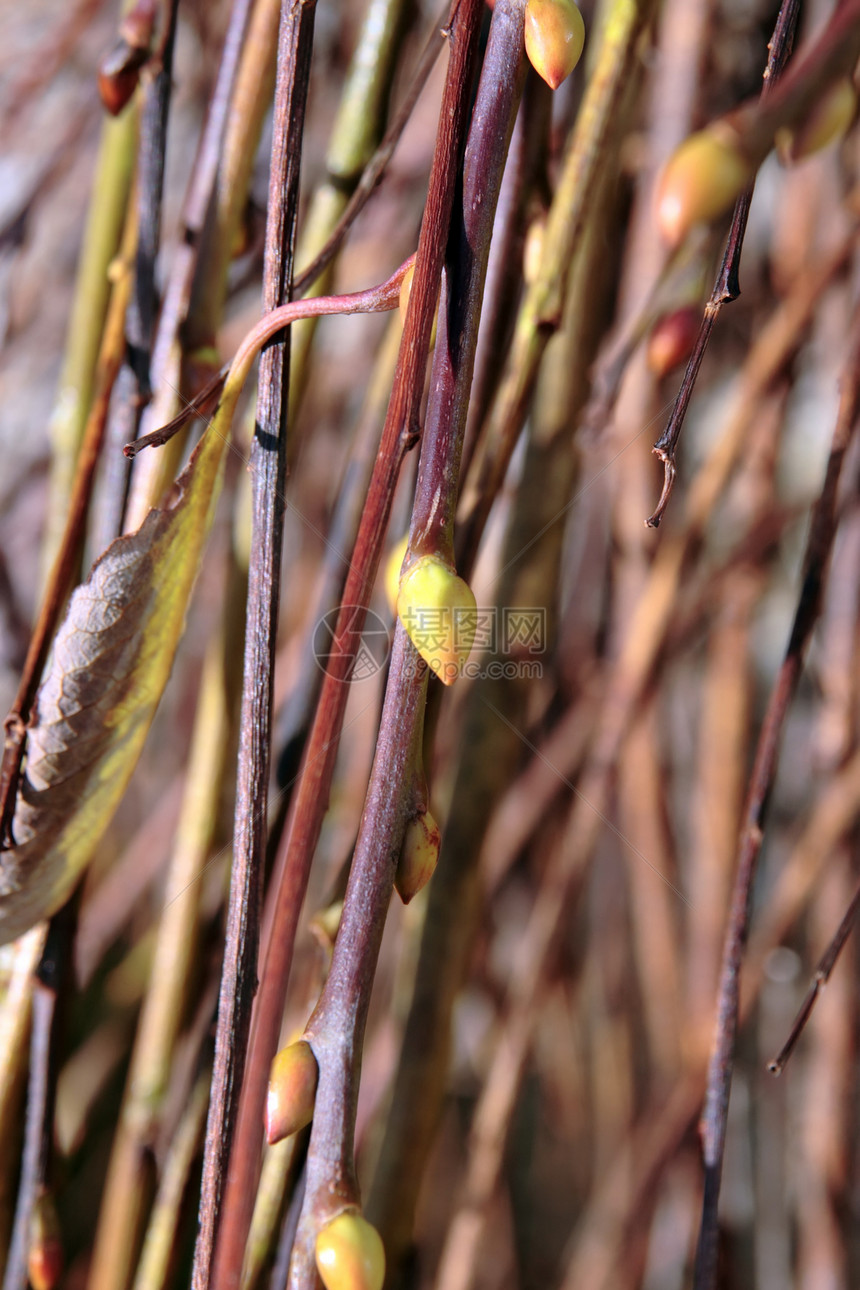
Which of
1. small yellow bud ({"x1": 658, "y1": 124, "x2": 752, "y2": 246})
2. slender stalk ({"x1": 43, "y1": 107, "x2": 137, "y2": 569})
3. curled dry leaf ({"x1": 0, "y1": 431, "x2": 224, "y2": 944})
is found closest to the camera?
small yellow bud ({"x1": 658, "y1": 124, "x2": 752, "y2": 246})

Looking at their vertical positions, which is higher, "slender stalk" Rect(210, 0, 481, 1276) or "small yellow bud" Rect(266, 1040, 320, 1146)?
"slender stalk" Rect(210, 0, 481, 1276)

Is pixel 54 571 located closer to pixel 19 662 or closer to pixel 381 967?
pixel 19 662

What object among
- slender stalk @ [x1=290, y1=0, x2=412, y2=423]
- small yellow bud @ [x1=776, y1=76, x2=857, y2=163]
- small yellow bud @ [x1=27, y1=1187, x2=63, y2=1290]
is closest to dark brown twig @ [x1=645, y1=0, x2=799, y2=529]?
small yellow bud @ [x1=776, y1=76, x2=857, y2=163]

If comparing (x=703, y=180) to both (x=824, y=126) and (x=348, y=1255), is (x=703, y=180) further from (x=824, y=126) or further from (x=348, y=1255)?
(x=348, y=1255)

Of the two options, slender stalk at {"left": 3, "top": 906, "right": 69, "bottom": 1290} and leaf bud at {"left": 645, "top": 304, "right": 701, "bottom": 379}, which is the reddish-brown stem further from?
slender stalk at {"left": 3, "top": 906, "right": 69, "bottom": 1290}

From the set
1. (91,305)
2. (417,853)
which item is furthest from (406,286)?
(91,305)

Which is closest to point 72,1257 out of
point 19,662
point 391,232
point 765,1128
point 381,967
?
point 381,967

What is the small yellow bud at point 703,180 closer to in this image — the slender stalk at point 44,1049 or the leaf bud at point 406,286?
the leaf bud at point 406,286
